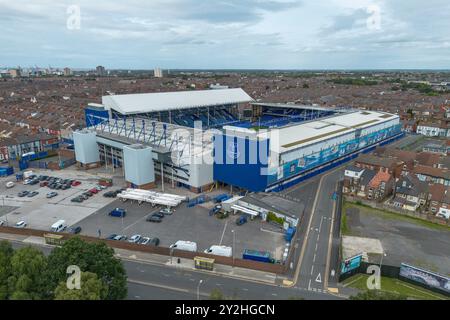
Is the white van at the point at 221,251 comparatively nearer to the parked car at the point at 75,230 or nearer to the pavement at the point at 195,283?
the pavement at the point at 195,283

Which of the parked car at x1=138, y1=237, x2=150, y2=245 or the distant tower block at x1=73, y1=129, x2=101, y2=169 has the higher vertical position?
the distant tower block at x1=73, y1=129, x2=101, y2=169

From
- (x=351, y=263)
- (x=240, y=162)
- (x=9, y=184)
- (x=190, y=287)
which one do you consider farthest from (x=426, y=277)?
(x=9, y=184)

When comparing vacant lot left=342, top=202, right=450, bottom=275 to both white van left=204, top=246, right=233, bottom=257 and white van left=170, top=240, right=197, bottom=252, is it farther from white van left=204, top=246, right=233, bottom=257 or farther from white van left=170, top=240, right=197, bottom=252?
white van left=170, top=240, right=197, bottom=252

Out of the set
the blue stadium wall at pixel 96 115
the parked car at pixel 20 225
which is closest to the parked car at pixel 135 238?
the parked car at pixel 20 225

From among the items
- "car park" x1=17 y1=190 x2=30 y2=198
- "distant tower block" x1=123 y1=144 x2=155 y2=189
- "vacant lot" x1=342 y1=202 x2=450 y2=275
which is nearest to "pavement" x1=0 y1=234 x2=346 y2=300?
"vacant lot" x1=342 y1=202 x2=450 y2=275

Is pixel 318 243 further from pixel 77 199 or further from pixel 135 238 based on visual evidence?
pixel 77 199

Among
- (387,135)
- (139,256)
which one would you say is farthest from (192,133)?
(387,135)
